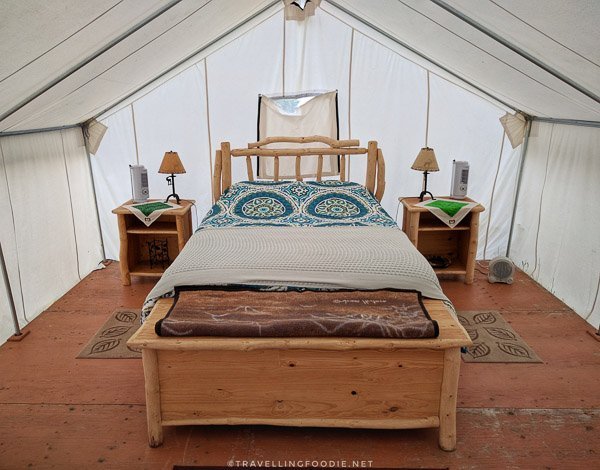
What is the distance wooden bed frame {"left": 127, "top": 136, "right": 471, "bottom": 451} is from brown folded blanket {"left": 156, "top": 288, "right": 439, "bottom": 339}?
3cm

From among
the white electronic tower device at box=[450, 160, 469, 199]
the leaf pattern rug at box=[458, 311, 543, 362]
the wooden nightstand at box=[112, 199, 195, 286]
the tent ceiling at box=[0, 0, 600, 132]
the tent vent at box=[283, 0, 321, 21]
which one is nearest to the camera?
the tent ceiling at box=[0, 0, 600, 132]

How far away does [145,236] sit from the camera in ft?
12.3

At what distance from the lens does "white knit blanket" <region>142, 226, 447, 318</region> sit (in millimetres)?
2172

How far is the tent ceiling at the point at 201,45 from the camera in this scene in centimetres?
174

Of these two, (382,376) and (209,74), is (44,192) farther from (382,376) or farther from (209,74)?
(382,376)

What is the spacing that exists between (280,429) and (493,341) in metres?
1.42

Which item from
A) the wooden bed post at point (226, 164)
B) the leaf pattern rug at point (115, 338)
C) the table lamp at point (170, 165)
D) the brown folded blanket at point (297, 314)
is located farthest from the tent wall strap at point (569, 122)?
the leaf pattern rug at point (115, 338)

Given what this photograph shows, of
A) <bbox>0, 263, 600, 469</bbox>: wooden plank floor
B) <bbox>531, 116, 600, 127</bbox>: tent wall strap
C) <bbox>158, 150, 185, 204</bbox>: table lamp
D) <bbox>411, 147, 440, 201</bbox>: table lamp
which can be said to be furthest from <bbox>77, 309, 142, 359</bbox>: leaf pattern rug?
<bbox>531, 116, 600, 127</bbox>: tent wall strap

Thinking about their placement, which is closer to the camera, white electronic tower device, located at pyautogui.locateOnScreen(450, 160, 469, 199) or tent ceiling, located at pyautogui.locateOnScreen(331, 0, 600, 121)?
tent ceiling, located at pyautogui.locateOnScreen(331, 0, 600, 121)

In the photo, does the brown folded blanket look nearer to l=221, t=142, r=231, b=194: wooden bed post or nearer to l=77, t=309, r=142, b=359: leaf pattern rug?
→ l=77, t=309, r=142, b=359: leaf pattern rug

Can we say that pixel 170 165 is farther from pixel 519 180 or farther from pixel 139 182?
pixel 519 180

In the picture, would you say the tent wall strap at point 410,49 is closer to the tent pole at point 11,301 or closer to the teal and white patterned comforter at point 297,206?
the teal and white patterned comforter at point 297,206

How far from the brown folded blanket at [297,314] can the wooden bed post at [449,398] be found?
115 millimetres

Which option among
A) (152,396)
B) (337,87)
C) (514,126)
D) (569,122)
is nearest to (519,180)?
(514,126)
